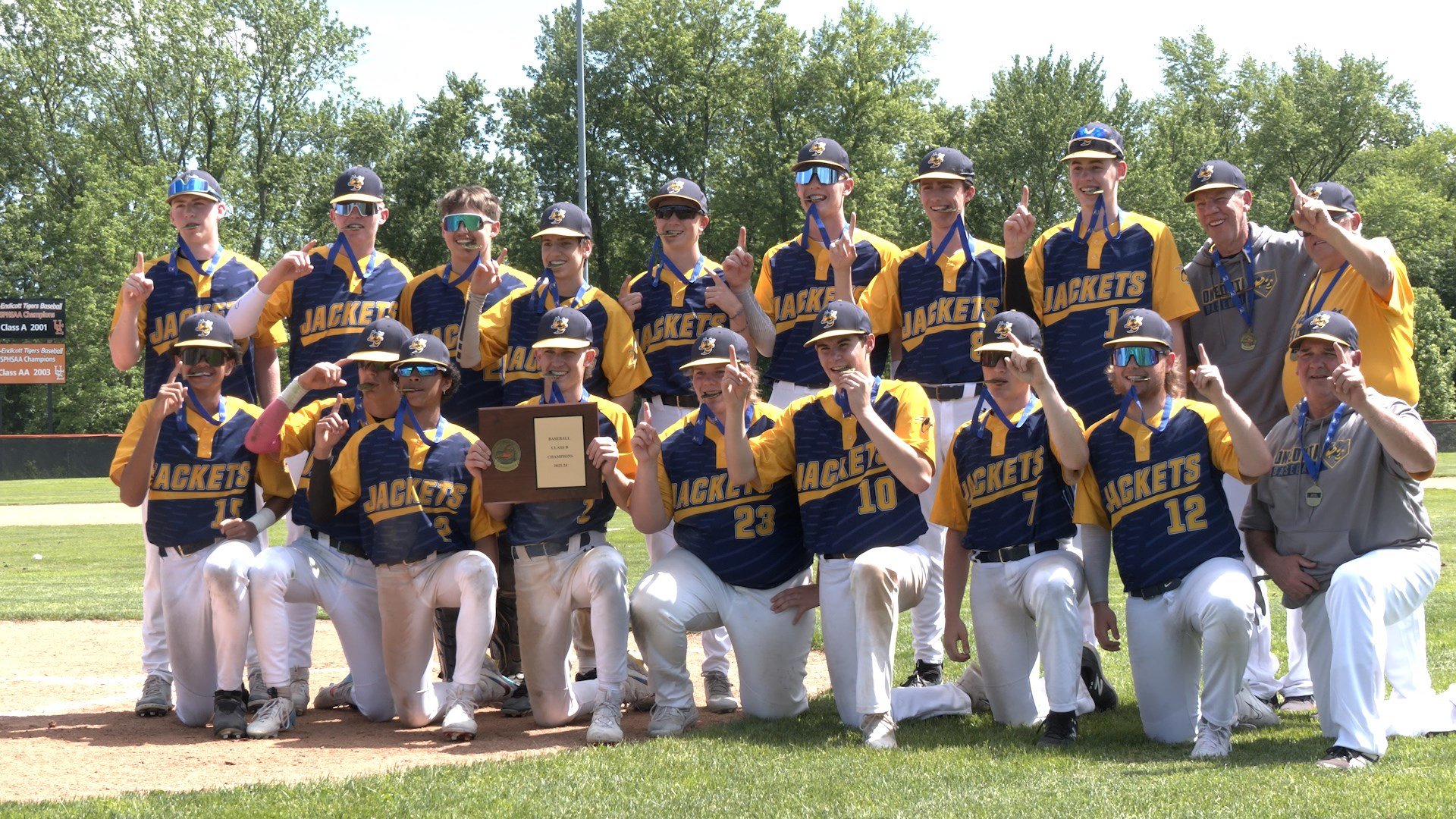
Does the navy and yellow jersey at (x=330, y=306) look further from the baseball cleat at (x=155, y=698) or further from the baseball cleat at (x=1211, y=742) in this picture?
the baseball cleat at (x=1211, y=742)

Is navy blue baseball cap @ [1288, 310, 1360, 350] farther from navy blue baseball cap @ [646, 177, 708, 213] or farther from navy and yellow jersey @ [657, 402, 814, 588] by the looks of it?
navy blue baseball cap @ [646, 177, 708, 213]

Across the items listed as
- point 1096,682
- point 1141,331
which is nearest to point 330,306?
point 1141,331

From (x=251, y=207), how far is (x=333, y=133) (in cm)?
416

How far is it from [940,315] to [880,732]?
2292mm

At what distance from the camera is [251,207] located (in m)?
48.0

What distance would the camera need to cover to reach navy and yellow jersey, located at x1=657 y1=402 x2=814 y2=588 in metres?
6.68

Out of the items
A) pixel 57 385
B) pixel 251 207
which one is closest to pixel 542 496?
pixel 57 385

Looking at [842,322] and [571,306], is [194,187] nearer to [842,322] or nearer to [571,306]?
[571,306]

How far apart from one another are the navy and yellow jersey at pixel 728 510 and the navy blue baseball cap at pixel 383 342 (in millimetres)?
1427

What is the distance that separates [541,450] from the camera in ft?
21.0

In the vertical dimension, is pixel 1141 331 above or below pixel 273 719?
above

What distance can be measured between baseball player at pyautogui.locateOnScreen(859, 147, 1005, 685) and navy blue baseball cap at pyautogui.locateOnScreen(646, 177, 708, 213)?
1.10 m

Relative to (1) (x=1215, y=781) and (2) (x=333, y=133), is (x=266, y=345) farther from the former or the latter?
(2) (x=333, y=133)

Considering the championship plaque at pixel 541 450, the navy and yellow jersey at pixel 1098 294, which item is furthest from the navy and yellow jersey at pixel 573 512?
the navy and yellow jersey at pixel 1098 294
